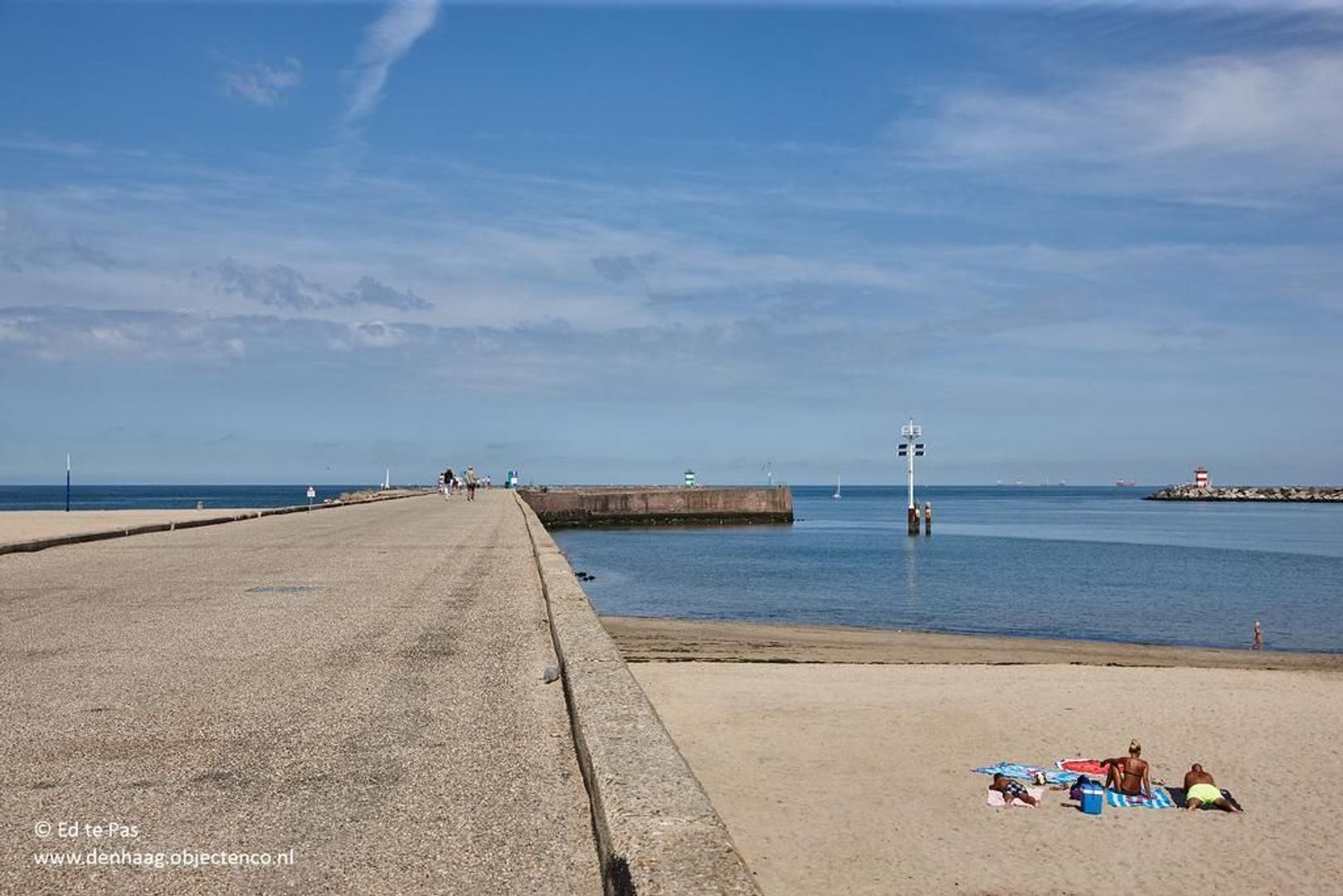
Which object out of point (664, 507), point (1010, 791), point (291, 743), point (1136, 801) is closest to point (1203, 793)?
point (1136, 801)

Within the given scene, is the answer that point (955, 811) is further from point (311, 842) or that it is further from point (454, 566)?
point (454, 566)

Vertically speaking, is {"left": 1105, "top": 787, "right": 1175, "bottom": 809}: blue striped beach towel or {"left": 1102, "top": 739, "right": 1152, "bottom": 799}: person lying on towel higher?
{"left": 1102, "top": 739, "right": 1152, "bottom": 799}: person lying on towel

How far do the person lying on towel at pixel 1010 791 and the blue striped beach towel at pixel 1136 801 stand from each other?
2.02ft

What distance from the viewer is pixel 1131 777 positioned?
8.82 metres

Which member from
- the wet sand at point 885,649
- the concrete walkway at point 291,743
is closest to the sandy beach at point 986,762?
the wet sand at point 885,649

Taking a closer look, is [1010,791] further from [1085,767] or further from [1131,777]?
[1085,767]

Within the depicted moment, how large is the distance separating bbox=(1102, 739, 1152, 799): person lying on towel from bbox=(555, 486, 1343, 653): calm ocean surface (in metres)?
15.2

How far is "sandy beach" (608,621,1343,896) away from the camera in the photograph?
732 centimetres

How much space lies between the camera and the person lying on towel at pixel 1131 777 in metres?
8.80

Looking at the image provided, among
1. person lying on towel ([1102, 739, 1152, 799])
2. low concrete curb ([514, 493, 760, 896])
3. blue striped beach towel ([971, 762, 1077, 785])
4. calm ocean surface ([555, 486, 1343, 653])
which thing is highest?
low concrete curb ([514, 493, 760, 896])

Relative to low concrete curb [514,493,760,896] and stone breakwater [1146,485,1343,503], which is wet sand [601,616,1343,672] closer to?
low concrete curb [514,493,760,896]

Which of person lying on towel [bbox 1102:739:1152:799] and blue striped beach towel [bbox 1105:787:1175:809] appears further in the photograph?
person lying on towel [bbox 1102:739:1152:799]

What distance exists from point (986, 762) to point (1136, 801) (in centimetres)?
147

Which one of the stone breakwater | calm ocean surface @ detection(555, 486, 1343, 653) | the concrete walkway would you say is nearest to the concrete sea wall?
calm ocean surface @ detection(555, 486, 1343, 653)
